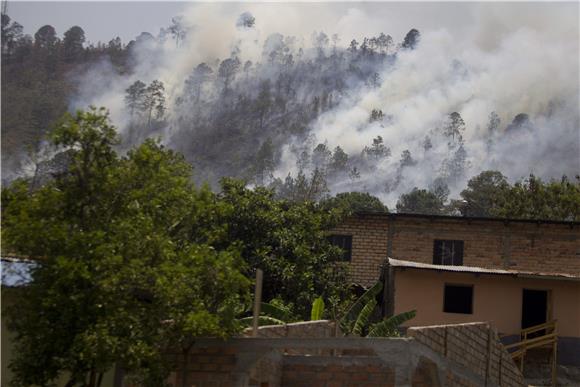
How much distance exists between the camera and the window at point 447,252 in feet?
108

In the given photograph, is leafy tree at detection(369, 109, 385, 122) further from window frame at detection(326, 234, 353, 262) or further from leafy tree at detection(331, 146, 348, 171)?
window frame at detection(326, 234, 353, 262)

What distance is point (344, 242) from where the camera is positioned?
33.5 m

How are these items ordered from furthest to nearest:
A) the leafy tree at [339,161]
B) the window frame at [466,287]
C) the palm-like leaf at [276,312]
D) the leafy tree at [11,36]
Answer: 1. the leafy tree at [339,161]
2. the leafy tree at [11,36]
3. the window frame at [466,287]
4. the palm-like leaf at [276,312]

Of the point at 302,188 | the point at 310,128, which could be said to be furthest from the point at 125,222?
the point at 310,128

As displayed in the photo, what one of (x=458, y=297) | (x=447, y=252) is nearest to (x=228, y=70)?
(x=447, y=252)

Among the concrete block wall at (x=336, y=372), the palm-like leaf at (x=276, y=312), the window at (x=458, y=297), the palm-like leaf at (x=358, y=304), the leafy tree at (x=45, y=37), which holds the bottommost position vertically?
the concrete block wall at (x=336, y=372)

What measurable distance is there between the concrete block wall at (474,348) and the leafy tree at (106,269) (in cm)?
276

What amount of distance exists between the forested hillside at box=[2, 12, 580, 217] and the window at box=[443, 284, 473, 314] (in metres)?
53.9

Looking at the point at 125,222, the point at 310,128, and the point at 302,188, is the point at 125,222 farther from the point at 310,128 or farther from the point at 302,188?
the point at 310,128

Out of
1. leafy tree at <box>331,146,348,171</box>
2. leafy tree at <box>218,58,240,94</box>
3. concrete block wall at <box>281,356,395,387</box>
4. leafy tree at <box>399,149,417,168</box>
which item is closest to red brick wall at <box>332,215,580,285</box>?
concrete block wall at <box>281,356,395,387</box>

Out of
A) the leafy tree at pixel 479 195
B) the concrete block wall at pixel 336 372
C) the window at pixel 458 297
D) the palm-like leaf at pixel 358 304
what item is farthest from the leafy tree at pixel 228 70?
the concrete block wall at pixel 336 372

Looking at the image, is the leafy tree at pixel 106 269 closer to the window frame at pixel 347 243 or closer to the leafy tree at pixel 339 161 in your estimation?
the window frame at pixel 347 243

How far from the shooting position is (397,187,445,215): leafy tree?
74750mm

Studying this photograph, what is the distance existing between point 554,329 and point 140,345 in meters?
18.6
